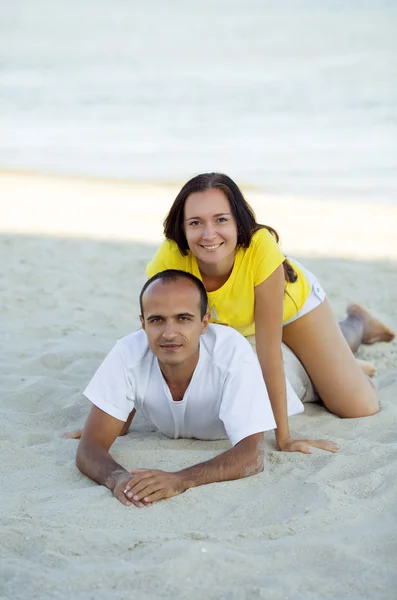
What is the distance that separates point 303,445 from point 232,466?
53 centimetres

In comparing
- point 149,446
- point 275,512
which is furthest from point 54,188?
point 275,512

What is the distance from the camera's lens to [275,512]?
10.2ft

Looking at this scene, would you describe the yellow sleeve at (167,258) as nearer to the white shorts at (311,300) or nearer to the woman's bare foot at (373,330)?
the white shorts at (311,300)

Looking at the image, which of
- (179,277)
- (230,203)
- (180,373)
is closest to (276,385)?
(180,373)

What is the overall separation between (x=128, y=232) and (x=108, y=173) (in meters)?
4.59

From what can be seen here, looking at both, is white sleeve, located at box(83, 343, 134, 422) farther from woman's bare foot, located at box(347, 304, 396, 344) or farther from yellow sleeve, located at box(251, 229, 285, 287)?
woman's bare foot, located at box(347, 304, 396, 344)

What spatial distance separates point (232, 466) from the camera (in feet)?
11.1

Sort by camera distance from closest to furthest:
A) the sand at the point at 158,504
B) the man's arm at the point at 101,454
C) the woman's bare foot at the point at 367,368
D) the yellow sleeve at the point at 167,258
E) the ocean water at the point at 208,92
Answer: the sand at the point at 158,504 < the man's arm at the point at 101,454 < the yellow sleeve at the point at 167,258 < the woman's bare foot at the point at 367,368 < the ocean water at the point at 208,92

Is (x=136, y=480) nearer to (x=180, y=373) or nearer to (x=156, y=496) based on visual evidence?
(x=156, y=496)

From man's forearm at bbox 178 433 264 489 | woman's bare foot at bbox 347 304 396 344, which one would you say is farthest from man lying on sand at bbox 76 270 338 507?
woman's bare foot at bbox 347 304 396 344

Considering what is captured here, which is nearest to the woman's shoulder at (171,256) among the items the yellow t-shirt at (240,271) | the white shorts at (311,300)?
the yellow t-shirt at (240,271)

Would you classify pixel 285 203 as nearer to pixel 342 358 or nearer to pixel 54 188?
pixel 54 188

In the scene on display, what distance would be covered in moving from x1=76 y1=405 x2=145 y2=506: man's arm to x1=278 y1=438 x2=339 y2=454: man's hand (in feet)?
2.55

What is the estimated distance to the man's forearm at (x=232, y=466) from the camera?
10.9ft
